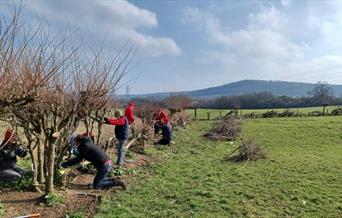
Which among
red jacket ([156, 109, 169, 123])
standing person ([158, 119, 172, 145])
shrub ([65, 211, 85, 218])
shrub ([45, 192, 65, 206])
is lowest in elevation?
shrub ([65, 211, 85, 218])

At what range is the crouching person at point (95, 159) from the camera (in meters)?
7.46

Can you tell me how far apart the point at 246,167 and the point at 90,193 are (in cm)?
537

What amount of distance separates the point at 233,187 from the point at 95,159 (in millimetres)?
3370

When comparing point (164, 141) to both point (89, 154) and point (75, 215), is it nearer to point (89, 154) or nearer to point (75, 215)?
point (89, 154)

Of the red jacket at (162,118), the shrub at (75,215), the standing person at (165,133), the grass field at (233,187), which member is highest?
the red jacket at (162,118)

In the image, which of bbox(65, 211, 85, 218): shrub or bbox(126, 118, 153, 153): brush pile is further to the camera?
bbox(126, 118, 153, 153): brush pile

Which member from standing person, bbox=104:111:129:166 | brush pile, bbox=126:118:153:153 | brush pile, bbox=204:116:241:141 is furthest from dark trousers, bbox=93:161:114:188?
brush pile, bbox=204:116:241:141

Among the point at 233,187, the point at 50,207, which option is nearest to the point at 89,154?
the point at 50,207

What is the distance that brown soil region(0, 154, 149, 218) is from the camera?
6156 mm

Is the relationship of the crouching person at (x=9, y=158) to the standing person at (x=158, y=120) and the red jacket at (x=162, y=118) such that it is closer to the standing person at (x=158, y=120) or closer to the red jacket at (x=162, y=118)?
the standing person at (x=158, y=120)

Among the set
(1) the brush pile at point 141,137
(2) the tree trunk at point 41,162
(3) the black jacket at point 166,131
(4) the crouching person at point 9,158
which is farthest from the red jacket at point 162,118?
(4) the crouching person at point 9,158

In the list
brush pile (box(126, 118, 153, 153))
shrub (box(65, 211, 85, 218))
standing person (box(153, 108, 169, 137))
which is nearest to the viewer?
shrub (box(65, 211, 85, 218))

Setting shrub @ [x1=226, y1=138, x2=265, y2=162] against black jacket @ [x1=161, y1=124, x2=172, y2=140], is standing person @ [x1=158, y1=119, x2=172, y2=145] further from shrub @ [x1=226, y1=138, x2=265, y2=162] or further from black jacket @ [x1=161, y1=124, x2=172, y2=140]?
shrub @ [x1=226, y1=138, x2=265, y2=162]

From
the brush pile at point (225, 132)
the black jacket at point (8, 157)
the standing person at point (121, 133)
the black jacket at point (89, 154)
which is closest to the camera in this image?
the black jacket at point (89, 154)
